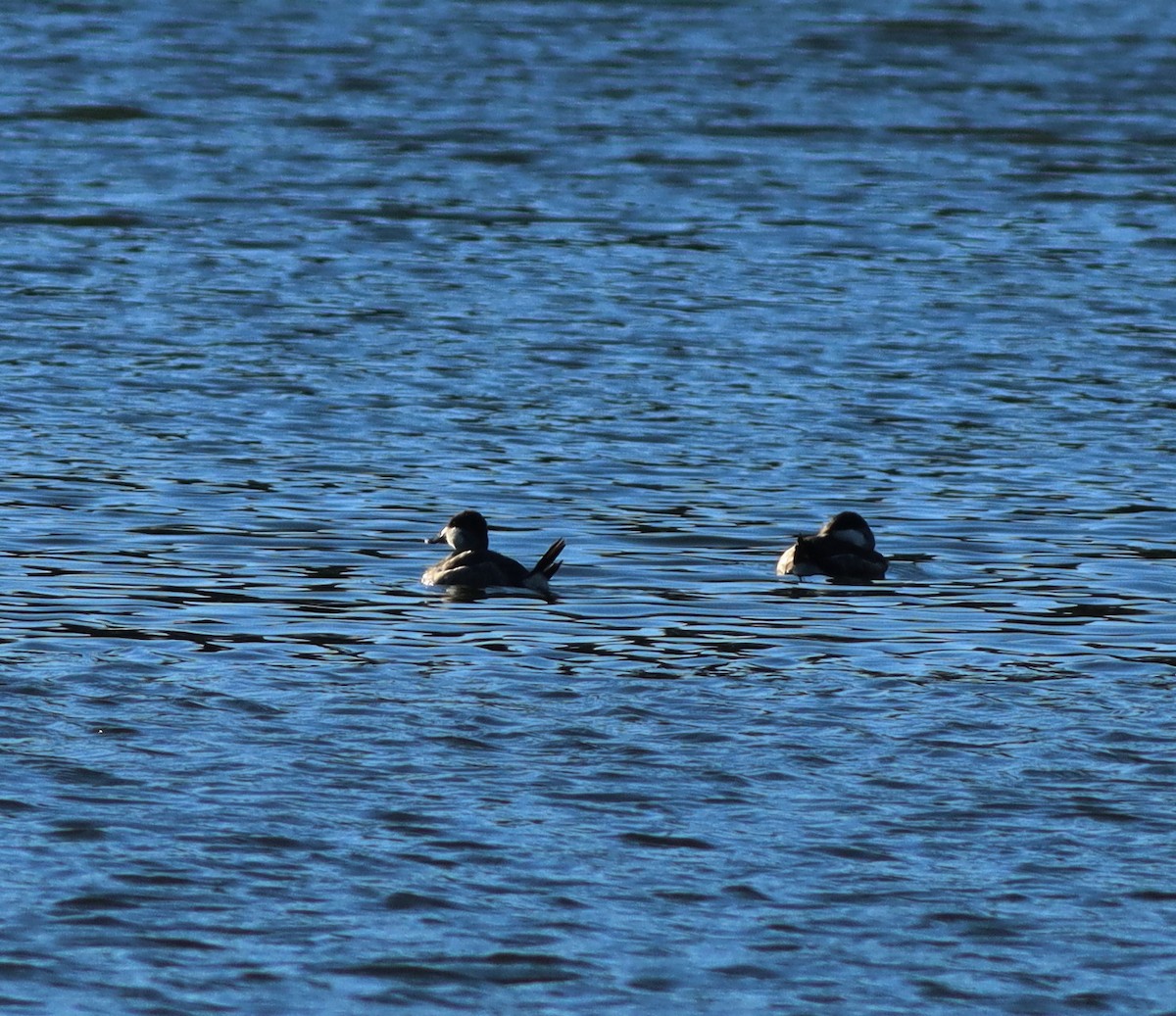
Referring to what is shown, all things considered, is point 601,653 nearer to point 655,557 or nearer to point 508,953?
point 655,557

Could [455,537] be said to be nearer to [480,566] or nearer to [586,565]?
[586,565]

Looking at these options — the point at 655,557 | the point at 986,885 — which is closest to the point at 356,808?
the point at 986,885

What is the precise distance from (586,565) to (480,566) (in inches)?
41.7

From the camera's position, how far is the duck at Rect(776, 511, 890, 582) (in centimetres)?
1402

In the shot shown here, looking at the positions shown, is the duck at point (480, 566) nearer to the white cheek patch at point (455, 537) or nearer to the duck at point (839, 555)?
the white cheek patch at point (455, 537)

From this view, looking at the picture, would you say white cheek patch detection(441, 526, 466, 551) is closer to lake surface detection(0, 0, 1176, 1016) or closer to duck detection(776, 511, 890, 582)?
lake surface detection(0, 0, 1176, 1016)

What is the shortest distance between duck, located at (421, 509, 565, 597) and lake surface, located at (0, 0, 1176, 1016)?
0.15 metres

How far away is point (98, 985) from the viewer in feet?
25.8

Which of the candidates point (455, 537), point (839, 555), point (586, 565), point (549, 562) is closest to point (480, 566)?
point (549, 562)

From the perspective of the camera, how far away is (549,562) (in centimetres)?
1414

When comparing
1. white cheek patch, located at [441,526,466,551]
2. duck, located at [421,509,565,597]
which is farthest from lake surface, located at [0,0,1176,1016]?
white cheek patch, located at [441,526,466,551]

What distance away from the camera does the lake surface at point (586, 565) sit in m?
8.45

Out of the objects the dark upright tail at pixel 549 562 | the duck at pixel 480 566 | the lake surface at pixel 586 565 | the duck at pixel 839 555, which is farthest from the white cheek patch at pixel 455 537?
the duck at pixel 839 555

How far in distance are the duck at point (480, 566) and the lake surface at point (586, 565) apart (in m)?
0.15
